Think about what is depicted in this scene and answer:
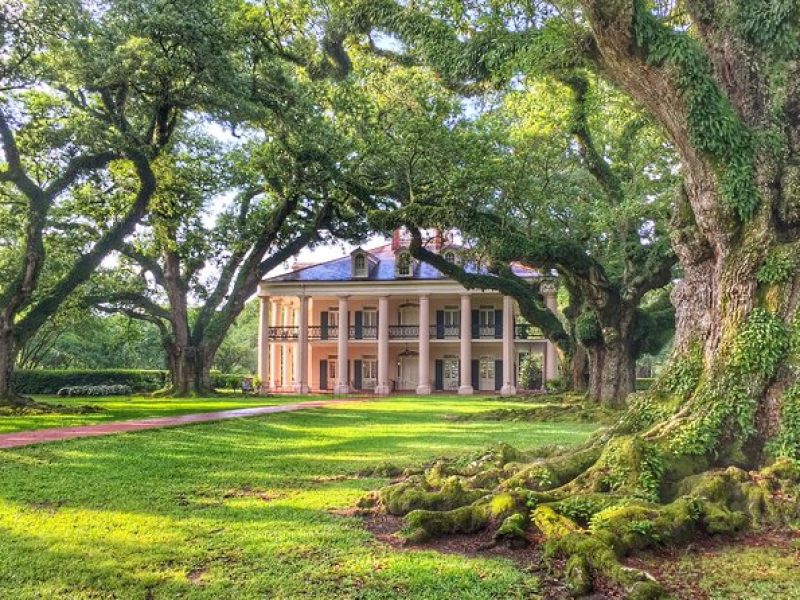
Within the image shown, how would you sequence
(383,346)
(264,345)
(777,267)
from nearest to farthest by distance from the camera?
(777,267) → (383,346) → (264,345)

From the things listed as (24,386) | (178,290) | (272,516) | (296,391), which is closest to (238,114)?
(272,516)

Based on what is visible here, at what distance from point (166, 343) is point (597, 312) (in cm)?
1872

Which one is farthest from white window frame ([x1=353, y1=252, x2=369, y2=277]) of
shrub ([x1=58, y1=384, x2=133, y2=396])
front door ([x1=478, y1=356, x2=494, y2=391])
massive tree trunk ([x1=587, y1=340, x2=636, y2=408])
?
massive tree trunk ([x1=587, y1=340, x2=636, y2=408])

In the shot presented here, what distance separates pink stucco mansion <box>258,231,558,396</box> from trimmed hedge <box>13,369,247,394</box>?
4706 millimetres

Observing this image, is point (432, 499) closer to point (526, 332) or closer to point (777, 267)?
point (777, 267)

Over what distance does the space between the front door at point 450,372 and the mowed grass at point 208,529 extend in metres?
26.8

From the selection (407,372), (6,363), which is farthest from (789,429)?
(407,372)

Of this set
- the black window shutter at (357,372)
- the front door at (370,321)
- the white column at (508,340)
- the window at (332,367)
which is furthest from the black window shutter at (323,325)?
the white column at (508,340)

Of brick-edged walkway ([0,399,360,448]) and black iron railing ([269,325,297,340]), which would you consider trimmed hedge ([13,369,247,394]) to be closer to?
black iron railing ([269,325,297,340])

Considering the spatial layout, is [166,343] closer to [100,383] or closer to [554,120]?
[100,383]

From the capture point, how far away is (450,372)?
3838 cm

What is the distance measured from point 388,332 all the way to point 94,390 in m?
14.8

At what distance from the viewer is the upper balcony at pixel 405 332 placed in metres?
36.8

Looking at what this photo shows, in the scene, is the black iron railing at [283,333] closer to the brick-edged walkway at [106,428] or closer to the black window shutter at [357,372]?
the black window shutter at [357,372]
